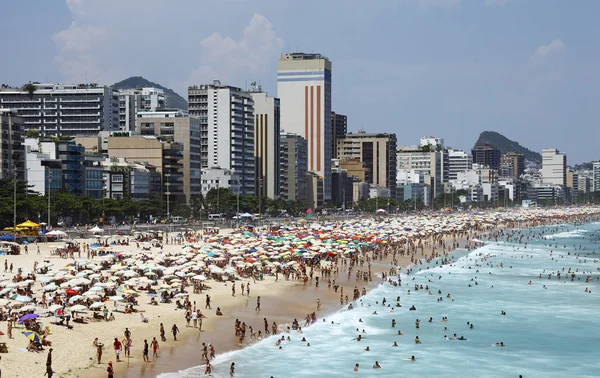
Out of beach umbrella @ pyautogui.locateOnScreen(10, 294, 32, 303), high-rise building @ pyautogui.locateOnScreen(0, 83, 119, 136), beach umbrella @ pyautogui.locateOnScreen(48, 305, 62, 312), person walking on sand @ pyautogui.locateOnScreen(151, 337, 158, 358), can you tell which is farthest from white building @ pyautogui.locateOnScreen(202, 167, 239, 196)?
person walking on sand @ pyautogui.locateOnScreen(151, 337, 158, 358)

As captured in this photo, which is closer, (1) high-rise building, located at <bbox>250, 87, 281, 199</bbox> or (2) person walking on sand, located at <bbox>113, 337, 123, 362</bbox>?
(2) person walking on sand, located at <bbox>113, 337, 123, 362</bbox>

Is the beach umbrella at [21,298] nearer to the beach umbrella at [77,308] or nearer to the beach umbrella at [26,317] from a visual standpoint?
the beach umbrella at [77,308]

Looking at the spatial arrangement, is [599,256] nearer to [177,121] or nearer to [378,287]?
[378,287]

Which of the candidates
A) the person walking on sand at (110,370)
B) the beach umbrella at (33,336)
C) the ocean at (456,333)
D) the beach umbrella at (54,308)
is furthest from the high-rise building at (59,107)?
the person walking on sand at (110,370)

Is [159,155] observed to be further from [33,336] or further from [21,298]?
→ [33,336]

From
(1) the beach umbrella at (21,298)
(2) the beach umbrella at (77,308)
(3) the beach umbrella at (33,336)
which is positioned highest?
(1) the beach umbrella at (21,298)

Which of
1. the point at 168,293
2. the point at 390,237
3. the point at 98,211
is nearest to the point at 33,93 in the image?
the point at 98,211

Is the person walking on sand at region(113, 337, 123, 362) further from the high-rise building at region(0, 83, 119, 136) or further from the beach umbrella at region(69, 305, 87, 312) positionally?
the high-rise building at region(0, 83, 119, 136)

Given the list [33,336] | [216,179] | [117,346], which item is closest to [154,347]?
[117,346]
